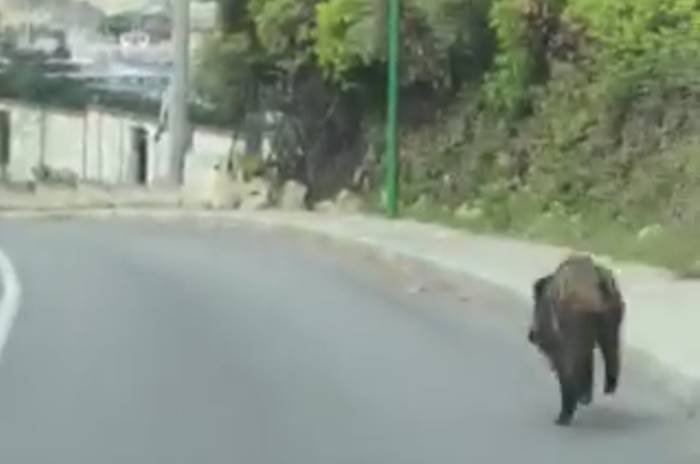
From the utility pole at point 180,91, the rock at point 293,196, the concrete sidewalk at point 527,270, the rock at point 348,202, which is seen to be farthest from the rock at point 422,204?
the utility pole at point 180,91

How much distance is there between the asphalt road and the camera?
35.4 feet

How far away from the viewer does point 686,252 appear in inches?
808

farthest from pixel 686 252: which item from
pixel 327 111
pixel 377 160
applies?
pixel 327 111

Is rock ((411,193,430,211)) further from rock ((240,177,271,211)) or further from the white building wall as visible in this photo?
the white building wall

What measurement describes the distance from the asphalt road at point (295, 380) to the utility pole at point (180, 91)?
22058mm

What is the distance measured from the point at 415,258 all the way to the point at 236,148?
18.3 m

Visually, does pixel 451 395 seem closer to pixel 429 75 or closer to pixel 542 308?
pixel 542 308

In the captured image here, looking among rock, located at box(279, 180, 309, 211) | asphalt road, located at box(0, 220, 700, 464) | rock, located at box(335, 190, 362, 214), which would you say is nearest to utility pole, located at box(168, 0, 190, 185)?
rock, located at box(279, 180, 309, 211)

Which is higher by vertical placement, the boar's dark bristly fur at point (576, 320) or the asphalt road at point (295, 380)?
the boar's dark bristly fur at point (576, 320)

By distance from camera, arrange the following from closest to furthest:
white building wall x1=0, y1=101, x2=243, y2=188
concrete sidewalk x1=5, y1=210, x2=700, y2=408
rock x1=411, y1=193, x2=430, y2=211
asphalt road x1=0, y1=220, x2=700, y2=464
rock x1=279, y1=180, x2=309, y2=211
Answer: asphalt road x1=0, y1=220, x2=700, y2=464, concrete sidewalk x1=5, y1=210, x2=700, y2=408, rock x1=411, y1=193, x2=430, y2=211, rock x1=279, y1=180, x2=309, y2=211, white building wall x1=0, y1=101, x2=243, y2=188

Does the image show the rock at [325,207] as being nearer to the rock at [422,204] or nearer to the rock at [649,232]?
the rock at [422,204]

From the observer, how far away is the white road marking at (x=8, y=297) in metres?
16.8

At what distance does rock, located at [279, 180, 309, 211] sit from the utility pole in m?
7.77

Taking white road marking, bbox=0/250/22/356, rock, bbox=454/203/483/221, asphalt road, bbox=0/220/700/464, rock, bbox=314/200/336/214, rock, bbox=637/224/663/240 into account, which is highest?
rock, bbox=637/224/663/240
